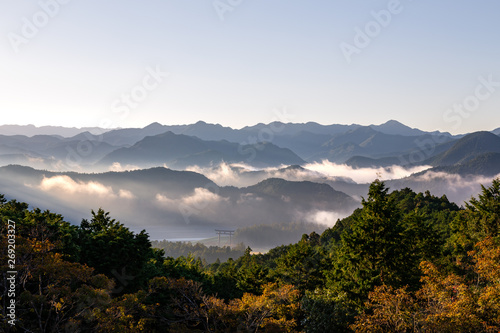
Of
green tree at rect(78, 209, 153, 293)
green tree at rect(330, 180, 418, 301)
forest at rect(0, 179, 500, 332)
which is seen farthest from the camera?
green tree at rect(330, 180, 418, 301)

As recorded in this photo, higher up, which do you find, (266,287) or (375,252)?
(375,252)

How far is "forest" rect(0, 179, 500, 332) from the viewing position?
2539 centimetres

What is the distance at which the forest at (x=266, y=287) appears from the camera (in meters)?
25.4

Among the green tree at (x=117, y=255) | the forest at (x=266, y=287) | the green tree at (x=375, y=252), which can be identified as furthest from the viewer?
the green tree at (x=375, y=252)

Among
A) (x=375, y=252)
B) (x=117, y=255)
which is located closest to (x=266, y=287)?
(x=375, y=252)

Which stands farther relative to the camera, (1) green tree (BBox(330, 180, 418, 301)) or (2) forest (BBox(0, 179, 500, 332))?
(1) green tree (BBox(330, 180, 418, 301))

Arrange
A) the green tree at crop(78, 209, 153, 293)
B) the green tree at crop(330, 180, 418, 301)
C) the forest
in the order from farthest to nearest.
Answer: the green tree at crop(330, 180, 418, 301), the green tree at crop(78, 209, 153, 293), the forest

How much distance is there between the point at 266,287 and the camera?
143 feet

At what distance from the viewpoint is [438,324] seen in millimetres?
26156

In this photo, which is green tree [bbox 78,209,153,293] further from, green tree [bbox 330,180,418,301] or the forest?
green tree [bbox 330,180,418,301]

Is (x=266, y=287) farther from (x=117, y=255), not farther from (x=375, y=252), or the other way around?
(x=117, y=255)

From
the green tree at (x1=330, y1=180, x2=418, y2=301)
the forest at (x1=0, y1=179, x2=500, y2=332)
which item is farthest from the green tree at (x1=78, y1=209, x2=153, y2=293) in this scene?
the green tree at (x1=330, y1=180, x2=418, y2=301)

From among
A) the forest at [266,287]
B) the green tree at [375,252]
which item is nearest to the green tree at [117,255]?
the forest at [266,287]

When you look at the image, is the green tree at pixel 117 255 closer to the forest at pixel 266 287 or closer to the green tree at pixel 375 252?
the forest at pixel 266 287
